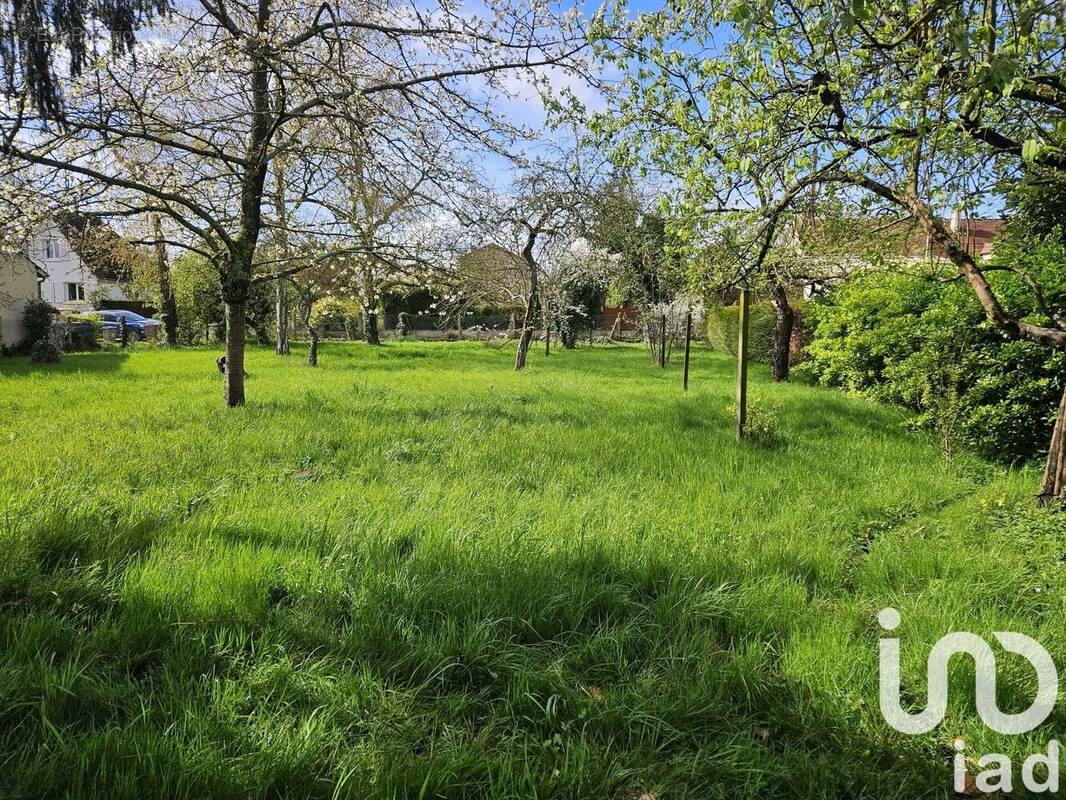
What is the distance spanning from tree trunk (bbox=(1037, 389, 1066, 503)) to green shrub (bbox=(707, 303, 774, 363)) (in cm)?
1008

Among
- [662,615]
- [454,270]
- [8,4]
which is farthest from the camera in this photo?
[454,270]

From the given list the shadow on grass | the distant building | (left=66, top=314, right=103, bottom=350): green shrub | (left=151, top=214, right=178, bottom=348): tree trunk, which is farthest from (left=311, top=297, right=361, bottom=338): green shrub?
(left=66, top=314, right=103, bottom=350): green shrub

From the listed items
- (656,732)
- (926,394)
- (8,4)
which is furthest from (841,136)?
(8,4)

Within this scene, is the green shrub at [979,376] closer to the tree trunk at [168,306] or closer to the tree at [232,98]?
the tree at [232,98]

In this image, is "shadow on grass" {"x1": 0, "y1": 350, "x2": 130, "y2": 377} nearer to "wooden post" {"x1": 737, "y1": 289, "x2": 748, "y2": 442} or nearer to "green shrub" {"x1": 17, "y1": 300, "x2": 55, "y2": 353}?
"green shrub" {"x1": 17, "y1": 300, "x2": 55, "y2": 353}

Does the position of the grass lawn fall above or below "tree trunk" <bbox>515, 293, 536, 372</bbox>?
below

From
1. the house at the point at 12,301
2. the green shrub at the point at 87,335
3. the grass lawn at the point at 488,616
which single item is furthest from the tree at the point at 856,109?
the green shrub at the point at 87,335

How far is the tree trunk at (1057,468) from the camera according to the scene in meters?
4.07

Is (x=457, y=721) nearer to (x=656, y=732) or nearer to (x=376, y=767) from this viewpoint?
(x=376, y=767)

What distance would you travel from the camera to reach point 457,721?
2014 millimetres

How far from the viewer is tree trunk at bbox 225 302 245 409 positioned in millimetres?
8086

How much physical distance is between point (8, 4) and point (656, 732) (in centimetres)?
521

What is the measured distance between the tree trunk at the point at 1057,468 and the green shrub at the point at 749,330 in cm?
1008

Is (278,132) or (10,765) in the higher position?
(278,132)
